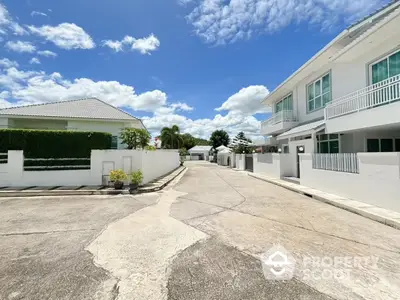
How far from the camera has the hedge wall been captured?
1299cm

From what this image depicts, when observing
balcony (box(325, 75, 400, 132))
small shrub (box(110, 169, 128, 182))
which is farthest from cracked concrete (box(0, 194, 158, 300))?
balcony (box(325, 75, 400, 132))

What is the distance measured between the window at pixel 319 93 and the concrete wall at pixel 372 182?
6.16 m

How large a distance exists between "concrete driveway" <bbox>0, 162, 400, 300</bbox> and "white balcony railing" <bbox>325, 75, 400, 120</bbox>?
5.10m

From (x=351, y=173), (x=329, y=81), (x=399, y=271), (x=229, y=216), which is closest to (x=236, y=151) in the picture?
(x=329, y=81)

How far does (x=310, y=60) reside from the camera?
14281mm

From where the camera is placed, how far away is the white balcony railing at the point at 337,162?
9.13m

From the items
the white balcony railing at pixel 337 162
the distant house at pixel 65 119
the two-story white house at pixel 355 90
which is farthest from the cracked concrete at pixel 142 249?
the distant house at pixel 65 119

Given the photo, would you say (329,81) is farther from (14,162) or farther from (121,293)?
(14,162)

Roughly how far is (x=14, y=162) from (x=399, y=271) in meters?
16.3

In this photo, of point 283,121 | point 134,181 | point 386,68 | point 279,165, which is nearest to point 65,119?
point 134,181

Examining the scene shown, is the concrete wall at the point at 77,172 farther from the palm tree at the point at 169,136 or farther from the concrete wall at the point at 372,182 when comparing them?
the palm tree at the point at 169,136

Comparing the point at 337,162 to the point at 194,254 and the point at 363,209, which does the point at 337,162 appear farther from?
the point at 194,254

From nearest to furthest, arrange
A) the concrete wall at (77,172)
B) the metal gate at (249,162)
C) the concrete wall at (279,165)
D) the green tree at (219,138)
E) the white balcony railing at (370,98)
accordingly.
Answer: the white balcony railing at (370,98)
the concrete wall at (77,172)
the concrete wall at (279,165)
the metal gate at (249,162)
the green tree at (219,138)

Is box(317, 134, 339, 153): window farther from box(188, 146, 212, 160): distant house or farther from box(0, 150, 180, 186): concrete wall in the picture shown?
box(188, 146, 212, 160): distant house
